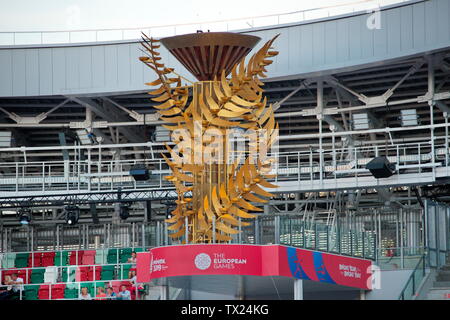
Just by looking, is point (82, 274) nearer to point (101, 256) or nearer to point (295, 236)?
point (101, 256)

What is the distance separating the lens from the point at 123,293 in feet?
107

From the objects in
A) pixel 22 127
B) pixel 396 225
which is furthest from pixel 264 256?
pixel 22 127

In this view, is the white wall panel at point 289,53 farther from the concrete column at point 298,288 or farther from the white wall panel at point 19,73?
the concrete column at point 298,288

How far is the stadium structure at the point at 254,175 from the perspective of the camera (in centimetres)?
2950

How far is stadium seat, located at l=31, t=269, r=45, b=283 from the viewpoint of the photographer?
38688 mm

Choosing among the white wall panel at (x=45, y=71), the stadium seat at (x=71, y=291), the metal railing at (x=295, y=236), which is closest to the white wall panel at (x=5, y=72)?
the white wall panel at (x=45, y=71)

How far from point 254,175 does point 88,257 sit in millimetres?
12563

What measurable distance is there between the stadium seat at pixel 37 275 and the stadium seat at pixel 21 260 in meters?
2.12

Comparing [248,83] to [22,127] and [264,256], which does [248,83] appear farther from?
[22,127]

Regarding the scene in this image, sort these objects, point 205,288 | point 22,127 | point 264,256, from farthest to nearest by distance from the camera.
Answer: point 22,127
point 205,288
point 264,256

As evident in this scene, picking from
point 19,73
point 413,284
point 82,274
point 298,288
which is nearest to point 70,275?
point 82,274

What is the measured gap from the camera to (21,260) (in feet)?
135

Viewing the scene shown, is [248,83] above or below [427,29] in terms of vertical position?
below

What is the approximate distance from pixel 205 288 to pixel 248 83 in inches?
221
